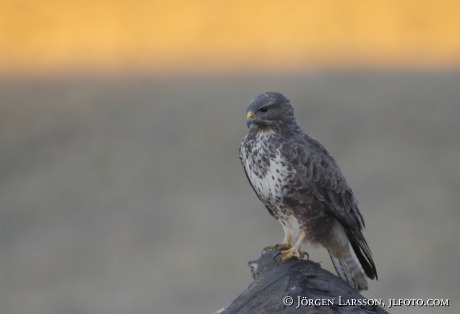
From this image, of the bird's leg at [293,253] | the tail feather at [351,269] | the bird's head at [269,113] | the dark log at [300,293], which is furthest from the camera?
the tail feather at [351,269]

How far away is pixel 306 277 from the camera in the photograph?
5.14m

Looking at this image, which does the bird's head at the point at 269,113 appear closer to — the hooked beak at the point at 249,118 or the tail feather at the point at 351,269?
the hooked beak at the point at 249,118

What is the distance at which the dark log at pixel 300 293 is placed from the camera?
4727 millimetres

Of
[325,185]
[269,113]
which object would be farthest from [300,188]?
[269,113]

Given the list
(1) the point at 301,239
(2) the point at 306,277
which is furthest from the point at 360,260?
(2) the point at 306,277

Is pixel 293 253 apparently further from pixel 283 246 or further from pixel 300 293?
pixel 300 293

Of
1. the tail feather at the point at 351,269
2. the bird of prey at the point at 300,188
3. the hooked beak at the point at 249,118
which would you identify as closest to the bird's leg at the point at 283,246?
the bird of prey at the point at 300,188

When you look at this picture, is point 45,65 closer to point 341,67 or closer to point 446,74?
point 341,67

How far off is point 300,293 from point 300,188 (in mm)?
1003

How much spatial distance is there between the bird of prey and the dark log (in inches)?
10.9

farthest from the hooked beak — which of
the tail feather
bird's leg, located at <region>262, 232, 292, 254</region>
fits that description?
the tail feather

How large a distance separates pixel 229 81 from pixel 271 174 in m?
12.0

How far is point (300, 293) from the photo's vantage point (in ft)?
16.1

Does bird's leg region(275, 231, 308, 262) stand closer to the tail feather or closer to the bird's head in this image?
the tail feather
